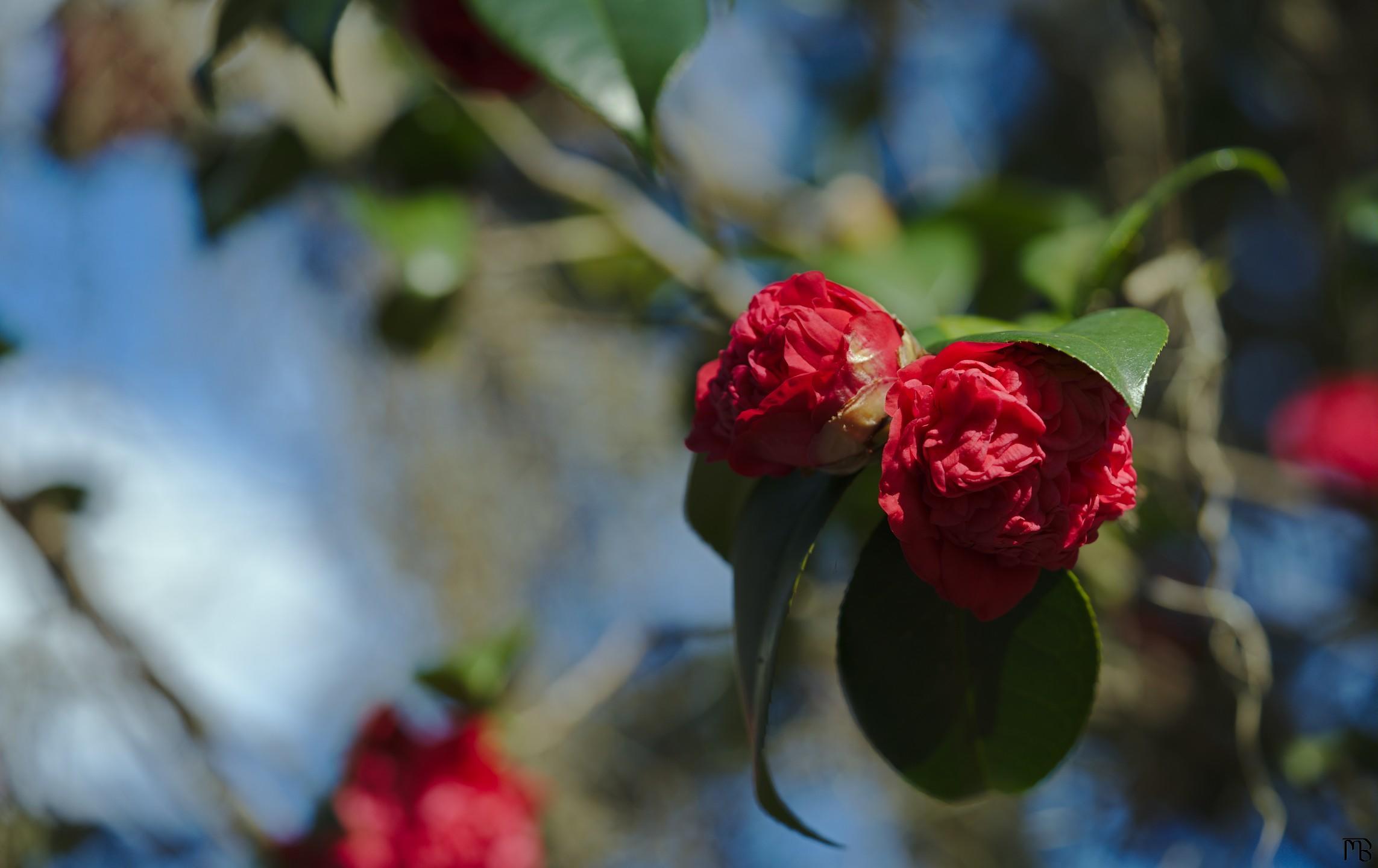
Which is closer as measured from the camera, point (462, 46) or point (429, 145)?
point (462, 46)

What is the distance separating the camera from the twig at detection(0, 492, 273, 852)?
1.04m

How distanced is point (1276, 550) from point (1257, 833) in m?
0.48

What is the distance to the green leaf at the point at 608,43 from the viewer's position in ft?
2.08

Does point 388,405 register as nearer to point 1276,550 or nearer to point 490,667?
point 490,667

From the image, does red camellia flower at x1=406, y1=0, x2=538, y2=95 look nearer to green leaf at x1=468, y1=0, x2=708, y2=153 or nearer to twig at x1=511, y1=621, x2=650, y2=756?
green leaf at x1=468, y1=0, x2=708, y2=153

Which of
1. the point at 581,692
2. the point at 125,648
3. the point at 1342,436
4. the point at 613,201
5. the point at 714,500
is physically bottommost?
the point at 1342,436

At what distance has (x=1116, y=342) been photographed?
488 millimetres

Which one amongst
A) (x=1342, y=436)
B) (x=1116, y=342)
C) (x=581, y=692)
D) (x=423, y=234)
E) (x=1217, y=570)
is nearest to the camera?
(x=1116, y=342)

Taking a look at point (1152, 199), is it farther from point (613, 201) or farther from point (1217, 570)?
point (613, 201)

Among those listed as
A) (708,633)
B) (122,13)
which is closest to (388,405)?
(122,13)

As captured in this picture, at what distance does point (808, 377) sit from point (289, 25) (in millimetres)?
474

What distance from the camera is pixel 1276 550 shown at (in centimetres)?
158

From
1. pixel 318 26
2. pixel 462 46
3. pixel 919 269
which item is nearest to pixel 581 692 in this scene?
pixel 919 269

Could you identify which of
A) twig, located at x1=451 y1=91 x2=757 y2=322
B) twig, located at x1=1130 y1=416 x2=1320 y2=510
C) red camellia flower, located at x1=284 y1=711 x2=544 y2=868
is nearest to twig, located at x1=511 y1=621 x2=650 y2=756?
red camellia flower, located at x1=284 y1=711 x2=544 y2=868
